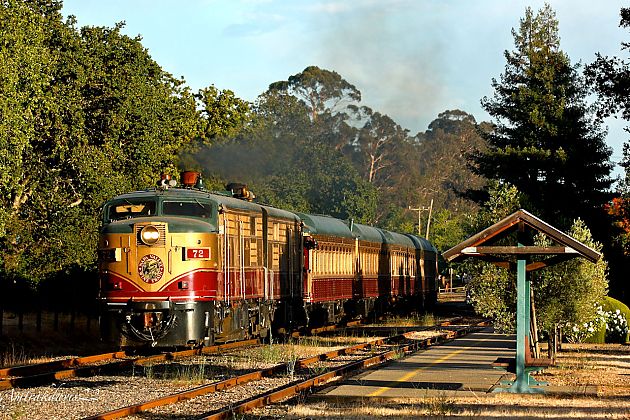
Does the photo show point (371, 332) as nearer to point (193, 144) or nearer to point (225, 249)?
point (225, 249)

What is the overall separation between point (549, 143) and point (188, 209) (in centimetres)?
2967

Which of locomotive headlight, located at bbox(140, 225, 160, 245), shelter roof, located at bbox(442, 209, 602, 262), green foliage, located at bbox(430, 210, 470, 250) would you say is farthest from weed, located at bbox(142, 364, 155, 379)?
green foliage, located at bbox(430, 210, 470, 250)

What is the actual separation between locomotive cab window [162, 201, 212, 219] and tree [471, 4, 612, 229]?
2477 centimetres

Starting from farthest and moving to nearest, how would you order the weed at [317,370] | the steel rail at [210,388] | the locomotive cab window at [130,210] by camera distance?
1. the locomotive cab window at [130,210]
2. the weed at [317,370]
3. the steel rail at [210,388]

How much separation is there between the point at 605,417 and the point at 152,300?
1093 cm

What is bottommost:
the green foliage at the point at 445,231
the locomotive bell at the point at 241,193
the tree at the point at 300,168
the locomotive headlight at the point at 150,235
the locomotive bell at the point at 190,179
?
the locomotive headlight at the point at 150,235

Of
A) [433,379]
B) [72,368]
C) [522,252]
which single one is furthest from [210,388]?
[522,252]

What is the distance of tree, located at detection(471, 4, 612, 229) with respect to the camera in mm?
47625

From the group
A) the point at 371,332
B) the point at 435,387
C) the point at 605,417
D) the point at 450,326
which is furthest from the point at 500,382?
the point at 450,326

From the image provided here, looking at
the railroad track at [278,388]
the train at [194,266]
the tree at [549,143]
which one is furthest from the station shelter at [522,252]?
the tree at [549,143]

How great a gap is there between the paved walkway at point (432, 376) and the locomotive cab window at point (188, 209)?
5.32 m

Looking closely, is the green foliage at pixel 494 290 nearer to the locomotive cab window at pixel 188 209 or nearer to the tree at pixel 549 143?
the locomotive cab window at pixel 188 209

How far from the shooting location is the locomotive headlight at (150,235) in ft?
74.3

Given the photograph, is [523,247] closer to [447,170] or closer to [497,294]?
[497,294]
